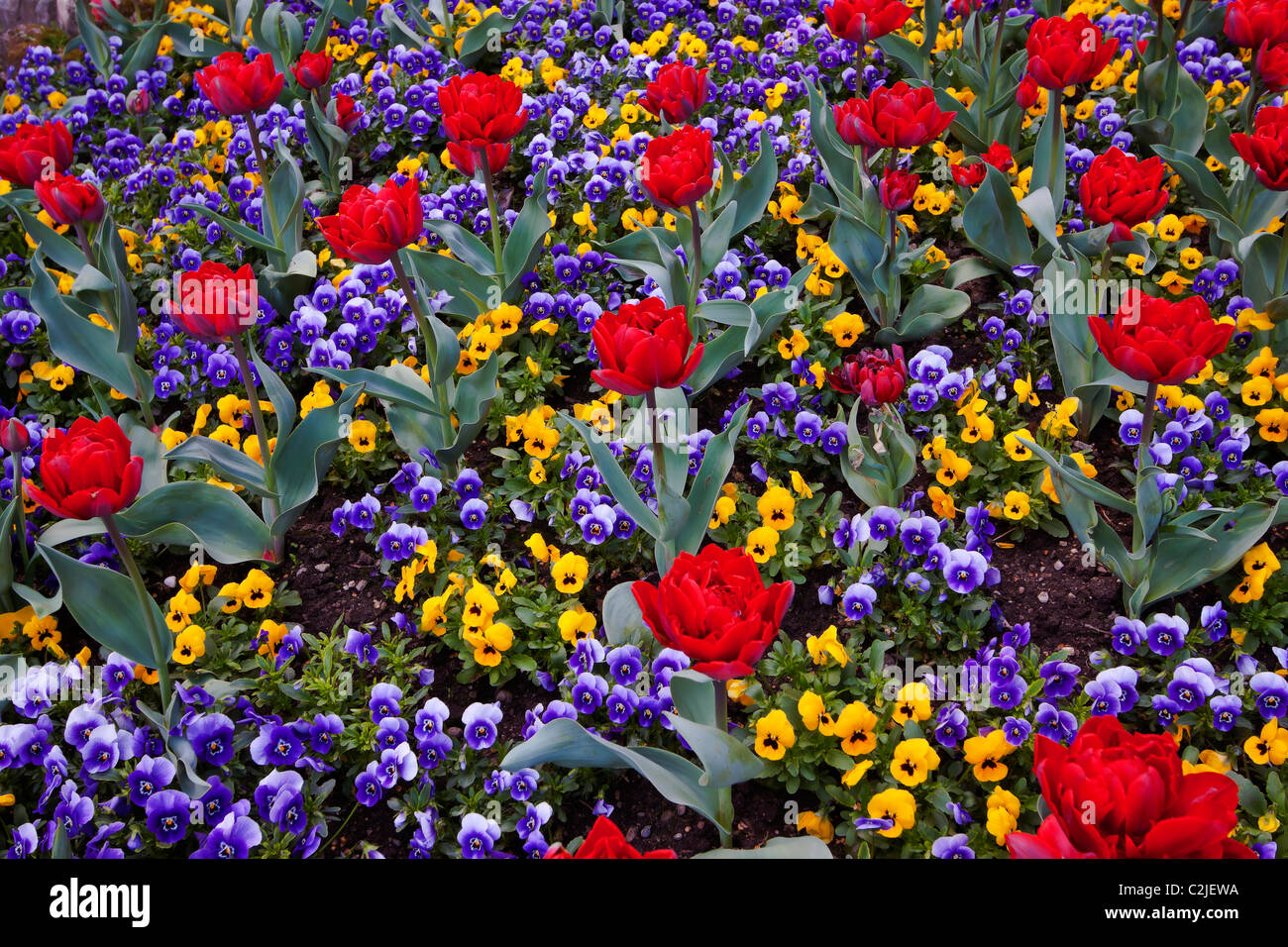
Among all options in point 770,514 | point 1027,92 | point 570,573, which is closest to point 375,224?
point 570,573

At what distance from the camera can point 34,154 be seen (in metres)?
2.89

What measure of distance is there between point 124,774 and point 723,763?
4.37ft

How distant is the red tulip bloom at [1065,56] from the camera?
2.69 meters

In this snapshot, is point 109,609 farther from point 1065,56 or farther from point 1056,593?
point 1065,56

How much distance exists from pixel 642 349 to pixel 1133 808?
1.10 meters

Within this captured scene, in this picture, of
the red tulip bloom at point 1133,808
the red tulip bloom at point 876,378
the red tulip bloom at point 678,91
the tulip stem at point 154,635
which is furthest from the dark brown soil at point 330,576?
the red tulip bloom at point 1133,808

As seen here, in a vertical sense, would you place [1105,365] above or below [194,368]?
above

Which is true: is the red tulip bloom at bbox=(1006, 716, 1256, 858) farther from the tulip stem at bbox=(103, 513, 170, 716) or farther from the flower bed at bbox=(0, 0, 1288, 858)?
the tulip stem at bbox=(103, 513, 170, 716)

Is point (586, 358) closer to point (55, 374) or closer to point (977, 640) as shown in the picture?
point (977, 640)

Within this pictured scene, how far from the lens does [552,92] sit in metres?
4.21

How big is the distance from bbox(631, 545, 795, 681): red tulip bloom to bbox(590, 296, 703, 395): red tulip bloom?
0.44m

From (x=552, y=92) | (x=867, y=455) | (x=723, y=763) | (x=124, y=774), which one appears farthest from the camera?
(x=552, y=92)

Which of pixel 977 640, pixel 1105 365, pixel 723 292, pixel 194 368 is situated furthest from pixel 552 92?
pixel 977 640

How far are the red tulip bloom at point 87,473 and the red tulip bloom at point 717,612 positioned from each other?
99cm
